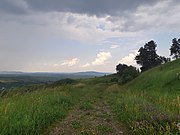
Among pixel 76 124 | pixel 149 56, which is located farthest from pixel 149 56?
pixel 76 124

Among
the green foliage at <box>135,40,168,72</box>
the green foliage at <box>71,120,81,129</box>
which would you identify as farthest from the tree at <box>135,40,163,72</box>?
the green foliage at <box>71,120,81,129</box>

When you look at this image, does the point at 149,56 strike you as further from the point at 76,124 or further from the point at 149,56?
the point at 76,124

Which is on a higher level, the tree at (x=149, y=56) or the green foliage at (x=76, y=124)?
the tree at (x=149, y=56)

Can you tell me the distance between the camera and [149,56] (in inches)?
4195

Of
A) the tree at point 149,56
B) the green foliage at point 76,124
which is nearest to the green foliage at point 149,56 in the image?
the tree at point 149,56

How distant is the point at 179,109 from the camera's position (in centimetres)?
1570

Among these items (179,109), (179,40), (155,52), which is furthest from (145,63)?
(179,109)

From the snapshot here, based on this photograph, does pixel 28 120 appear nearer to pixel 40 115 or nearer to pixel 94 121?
pixel 40 115

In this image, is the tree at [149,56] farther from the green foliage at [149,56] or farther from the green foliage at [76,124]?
the green foliage at [76,124]

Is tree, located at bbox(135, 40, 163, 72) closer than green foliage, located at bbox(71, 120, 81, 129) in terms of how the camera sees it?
No

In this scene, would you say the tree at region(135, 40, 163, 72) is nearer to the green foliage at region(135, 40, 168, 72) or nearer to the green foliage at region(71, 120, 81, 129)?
the green foliage at region(135, 40, 168, 72)

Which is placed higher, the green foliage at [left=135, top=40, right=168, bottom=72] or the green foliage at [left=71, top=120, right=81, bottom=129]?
the green foliage at [left=135, top=40, right=168, bottom=72]

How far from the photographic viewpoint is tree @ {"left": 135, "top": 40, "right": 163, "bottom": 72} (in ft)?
347

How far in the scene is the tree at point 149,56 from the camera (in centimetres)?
10581
